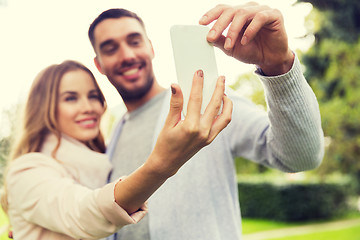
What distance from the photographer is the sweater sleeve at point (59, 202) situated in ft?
→ 2.43

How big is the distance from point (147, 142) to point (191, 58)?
538mm

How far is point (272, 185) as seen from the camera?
27.2 feet

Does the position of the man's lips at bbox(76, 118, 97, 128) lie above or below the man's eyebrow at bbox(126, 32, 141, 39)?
below

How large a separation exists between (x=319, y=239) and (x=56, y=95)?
5.79 m

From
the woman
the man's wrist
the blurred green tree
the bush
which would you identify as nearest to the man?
the man's wrist

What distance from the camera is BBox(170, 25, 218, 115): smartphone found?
2.22 ft

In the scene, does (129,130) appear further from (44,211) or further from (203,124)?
(203,124)

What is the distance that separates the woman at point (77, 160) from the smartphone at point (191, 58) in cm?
3

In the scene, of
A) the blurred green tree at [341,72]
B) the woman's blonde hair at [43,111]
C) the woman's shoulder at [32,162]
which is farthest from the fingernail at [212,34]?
the blurred green tree at [341,72]

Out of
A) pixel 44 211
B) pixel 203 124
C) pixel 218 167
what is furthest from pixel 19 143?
pixel 203 124

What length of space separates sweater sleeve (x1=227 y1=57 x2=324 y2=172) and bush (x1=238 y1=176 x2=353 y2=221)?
7.31 meters

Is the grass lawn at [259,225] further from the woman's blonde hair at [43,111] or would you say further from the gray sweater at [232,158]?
the woman's blonde hair at [43,111]

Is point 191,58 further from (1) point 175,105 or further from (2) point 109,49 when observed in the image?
(2) point 109,49

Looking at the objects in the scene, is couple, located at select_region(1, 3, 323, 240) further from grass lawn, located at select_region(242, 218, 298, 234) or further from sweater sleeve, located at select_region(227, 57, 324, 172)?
grass lawn, located at select_region(242, 218, 298, 234)
